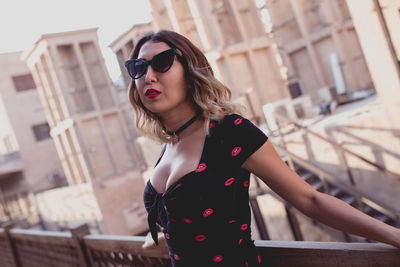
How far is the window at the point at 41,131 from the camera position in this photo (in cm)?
2692

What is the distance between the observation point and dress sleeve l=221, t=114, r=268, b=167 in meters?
1.42

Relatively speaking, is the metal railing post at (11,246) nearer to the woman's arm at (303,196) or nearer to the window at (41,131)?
the woman's arm at (303,196)

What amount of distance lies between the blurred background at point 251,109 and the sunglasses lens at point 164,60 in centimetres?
624

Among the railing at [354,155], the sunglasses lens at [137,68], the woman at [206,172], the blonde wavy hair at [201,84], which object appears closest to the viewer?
the woman at [206,172]

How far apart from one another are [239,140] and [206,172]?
0.65 ft

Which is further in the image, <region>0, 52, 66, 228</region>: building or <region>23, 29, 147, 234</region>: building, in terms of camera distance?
<region>0, 52, 66, 228</region>: building

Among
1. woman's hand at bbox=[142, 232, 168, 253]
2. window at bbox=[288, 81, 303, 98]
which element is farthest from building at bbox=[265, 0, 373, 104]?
woman's hand at bbox=[142, 232, 168, 253]

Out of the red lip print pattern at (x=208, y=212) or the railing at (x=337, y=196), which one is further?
the railing at (x=337, y=196)

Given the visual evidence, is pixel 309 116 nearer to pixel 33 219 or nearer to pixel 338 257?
pixel 338 257

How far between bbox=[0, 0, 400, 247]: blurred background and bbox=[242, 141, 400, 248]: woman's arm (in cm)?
634

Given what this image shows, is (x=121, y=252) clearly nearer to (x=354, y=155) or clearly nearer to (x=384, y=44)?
(x=354, y=155)

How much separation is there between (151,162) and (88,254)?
35.8 ft

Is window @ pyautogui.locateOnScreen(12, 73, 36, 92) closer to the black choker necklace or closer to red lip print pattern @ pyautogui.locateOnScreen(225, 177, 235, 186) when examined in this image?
the black choker necklace

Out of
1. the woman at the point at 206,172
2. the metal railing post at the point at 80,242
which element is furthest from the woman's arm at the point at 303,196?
the metal railing post at the point at 80,242
